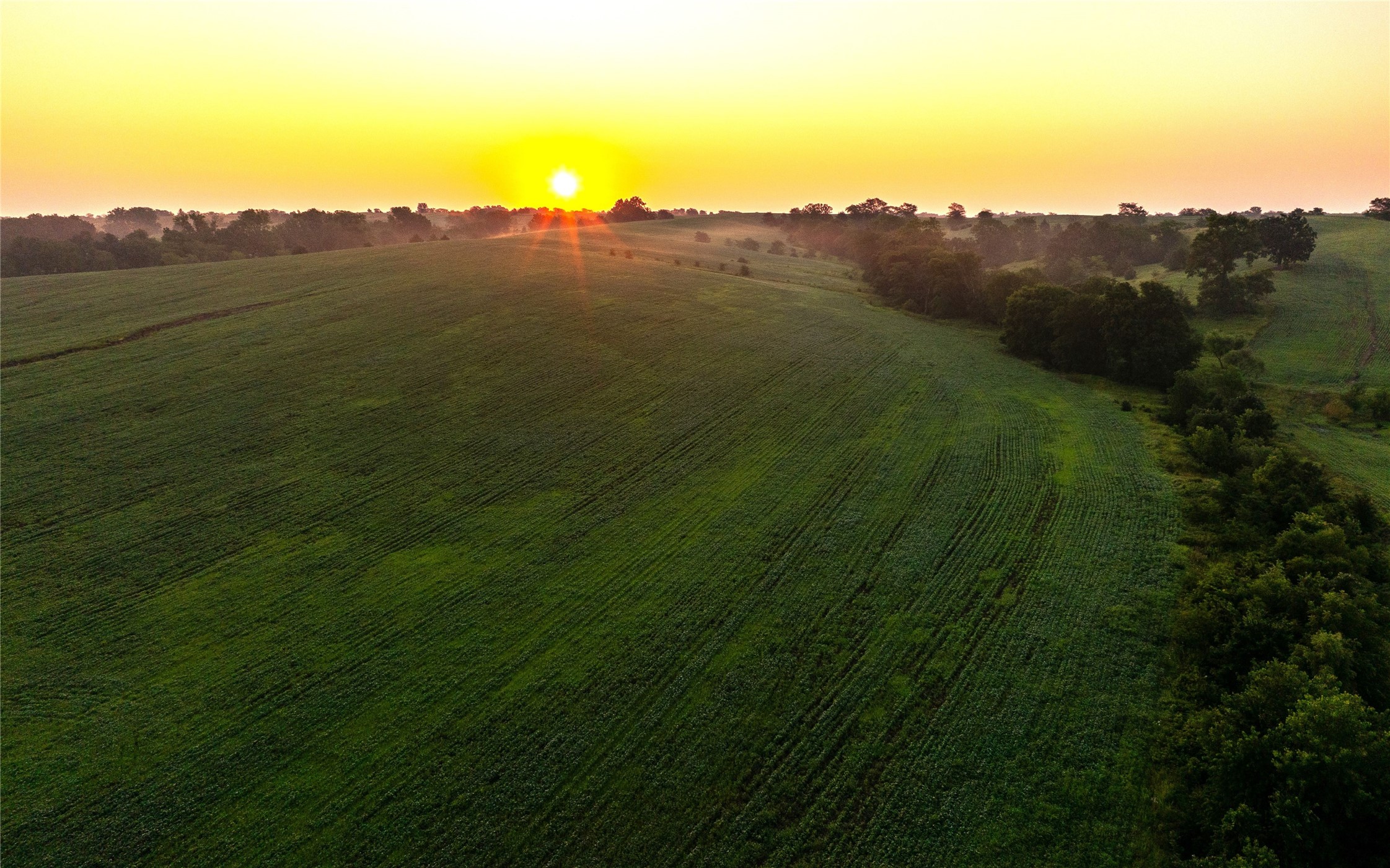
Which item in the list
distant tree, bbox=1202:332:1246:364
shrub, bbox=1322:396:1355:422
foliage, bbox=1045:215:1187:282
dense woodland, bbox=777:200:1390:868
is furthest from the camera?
foliage, bbox=1045:215:1187:282

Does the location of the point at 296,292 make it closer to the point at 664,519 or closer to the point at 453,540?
the point at 453,540

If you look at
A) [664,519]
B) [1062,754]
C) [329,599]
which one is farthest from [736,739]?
[329,599]

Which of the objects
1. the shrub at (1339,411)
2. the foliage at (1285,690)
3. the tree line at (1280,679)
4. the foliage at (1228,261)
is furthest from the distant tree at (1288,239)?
the foliage at (1285,690)

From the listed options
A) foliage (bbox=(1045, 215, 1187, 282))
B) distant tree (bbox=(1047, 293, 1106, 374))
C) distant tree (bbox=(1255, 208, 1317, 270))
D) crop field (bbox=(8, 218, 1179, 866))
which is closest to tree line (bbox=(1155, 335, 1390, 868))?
crop field (bbox=(8, 218, 1179, 866))

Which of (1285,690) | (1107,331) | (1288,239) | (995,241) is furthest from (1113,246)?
(1285,690)

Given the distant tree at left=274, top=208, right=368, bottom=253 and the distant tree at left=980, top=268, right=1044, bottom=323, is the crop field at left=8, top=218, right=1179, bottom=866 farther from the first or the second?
the distant tree at left=274, top=208, right=368, bottom=253

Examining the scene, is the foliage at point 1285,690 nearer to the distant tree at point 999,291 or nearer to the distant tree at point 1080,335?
the distant tree at point 1080,335
